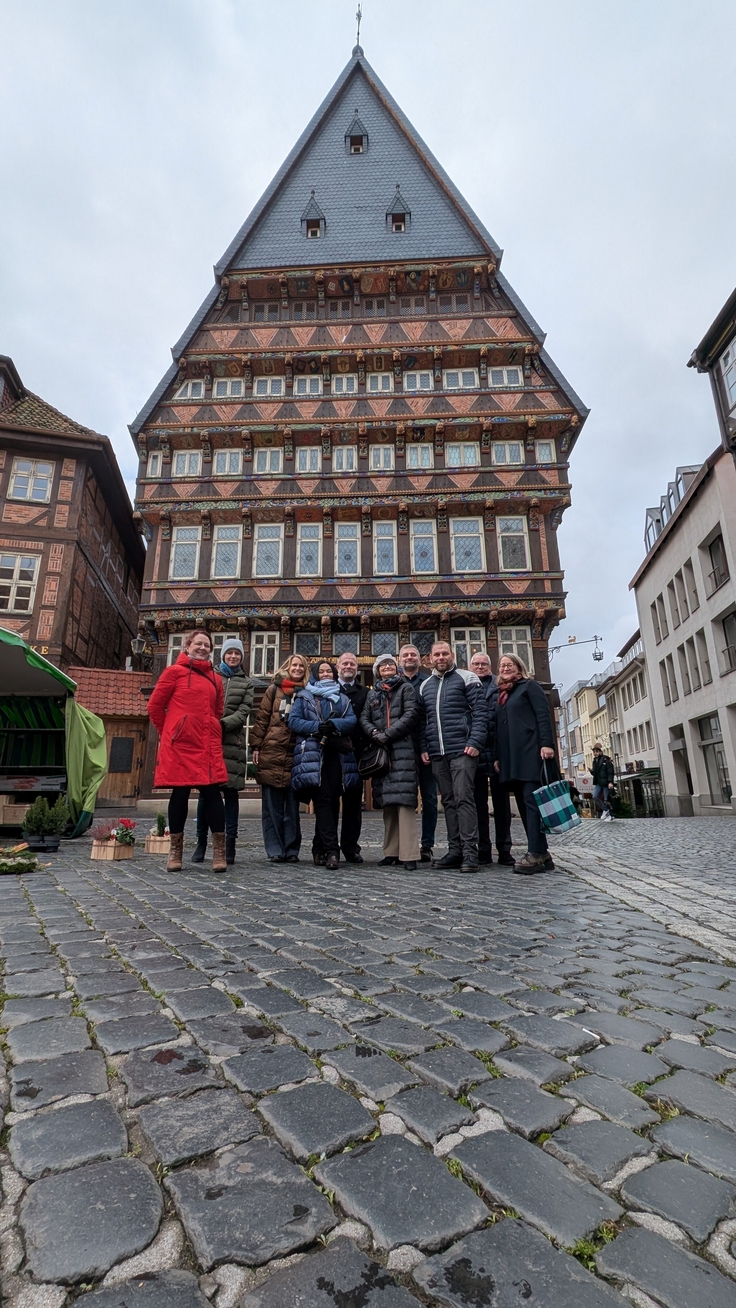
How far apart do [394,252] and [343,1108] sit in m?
26.8

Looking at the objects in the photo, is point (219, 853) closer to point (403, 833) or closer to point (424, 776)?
point (403, 833)

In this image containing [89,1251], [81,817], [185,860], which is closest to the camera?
[89,1251]

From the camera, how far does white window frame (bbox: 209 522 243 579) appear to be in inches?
809

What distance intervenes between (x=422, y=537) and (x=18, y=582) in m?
12.0

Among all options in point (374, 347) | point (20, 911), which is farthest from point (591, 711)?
point (20, 911)

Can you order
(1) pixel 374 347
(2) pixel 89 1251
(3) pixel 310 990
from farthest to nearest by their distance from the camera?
(1) pixel 374 347
(3) pixel 310 990
(2) pixel 89 1251

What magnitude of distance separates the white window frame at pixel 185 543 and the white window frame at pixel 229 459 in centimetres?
211

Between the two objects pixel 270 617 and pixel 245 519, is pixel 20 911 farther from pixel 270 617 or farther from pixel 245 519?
pixel 245 519

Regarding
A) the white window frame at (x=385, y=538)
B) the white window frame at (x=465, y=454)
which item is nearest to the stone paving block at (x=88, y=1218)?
the white window frame at (x=385, y=538)

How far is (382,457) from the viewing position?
70.7 ft

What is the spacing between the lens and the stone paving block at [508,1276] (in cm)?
100

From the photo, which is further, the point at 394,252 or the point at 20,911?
the point at 394,252

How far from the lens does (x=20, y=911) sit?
3.82m

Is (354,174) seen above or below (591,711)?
above
